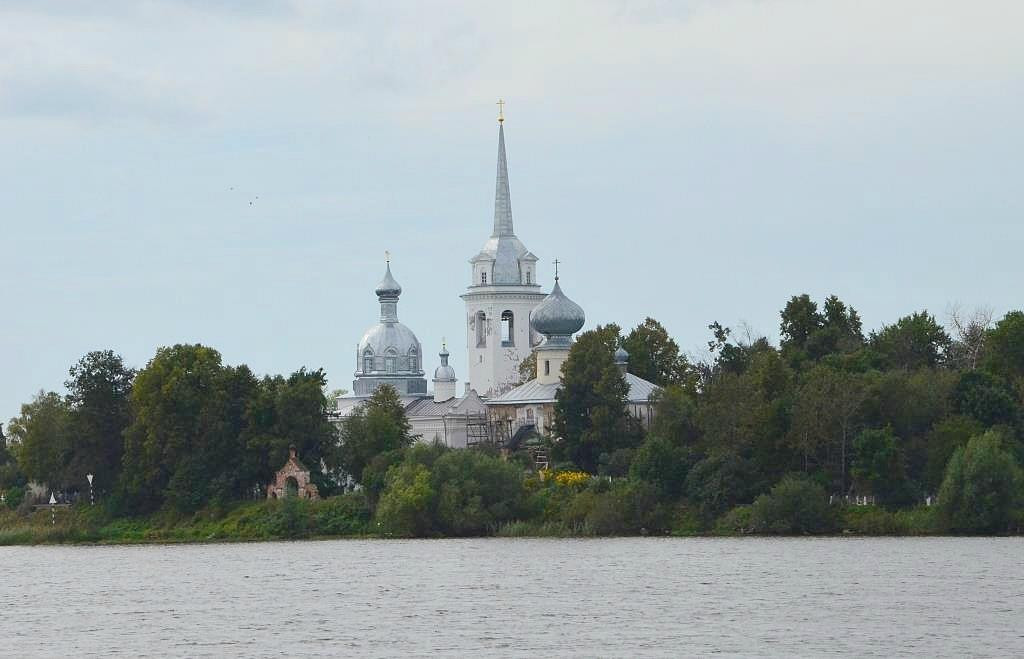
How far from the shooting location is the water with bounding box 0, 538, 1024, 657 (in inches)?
1737

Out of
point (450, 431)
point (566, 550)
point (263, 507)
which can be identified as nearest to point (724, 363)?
point (450, 431)

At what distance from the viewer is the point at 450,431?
106 m

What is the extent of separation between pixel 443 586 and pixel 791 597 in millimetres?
9635

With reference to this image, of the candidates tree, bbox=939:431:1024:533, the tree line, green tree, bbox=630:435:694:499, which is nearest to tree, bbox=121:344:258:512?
the tree line

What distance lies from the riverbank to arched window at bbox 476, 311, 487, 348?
116ft

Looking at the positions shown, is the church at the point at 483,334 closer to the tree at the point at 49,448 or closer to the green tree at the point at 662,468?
the tree at the point at 49,448

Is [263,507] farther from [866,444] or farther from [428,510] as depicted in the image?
[866,444]

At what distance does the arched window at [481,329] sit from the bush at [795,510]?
2010 inches

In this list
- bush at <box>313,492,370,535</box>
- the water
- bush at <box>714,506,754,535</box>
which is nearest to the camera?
the water

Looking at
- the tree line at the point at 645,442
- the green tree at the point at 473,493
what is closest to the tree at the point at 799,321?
the tree line at the point at 645,442

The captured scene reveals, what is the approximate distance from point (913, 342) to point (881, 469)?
1992cm

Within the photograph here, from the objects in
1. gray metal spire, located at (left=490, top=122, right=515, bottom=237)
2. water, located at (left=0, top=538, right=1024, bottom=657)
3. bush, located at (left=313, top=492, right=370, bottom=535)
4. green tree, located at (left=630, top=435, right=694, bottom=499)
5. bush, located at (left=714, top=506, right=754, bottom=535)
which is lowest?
water, located at (left=0, top=538, right=1024, bottom=657)

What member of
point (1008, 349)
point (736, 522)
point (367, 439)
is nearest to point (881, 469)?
point (736, 522)

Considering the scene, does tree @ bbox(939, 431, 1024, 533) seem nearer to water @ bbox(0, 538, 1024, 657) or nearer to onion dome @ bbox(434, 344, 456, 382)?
water @ bbox(0, 538, 1024, 657)
